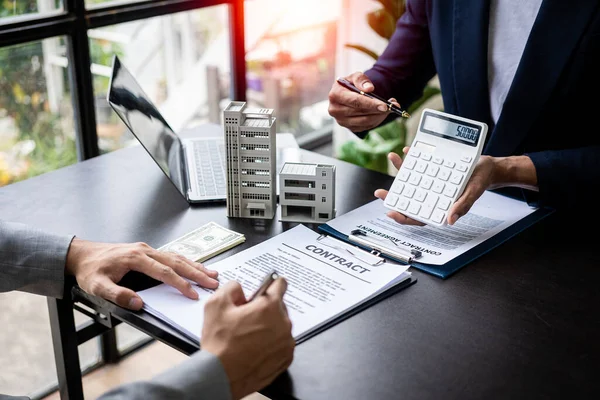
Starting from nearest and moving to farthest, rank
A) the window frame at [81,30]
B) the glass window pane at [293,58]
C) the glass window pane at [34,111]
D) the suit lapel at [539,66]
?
the suit lapel at [539,66]
the window frame at [81,30]
the glass window pane at [34,111]
the glass window pane at [293,58]

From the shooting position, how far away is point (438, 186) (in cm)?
128

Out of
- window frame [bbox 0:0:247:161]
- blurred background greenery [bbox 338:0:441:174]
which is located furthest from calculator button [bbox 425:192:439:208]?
blurred background greenery [bbox 338:0:441:174]

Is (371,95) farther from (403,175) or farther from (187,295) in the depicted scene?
(187,295)

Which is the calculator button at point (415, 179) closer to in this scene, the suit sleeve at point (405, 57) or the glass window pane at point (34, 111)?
the suit sleeve at point (405, 57)

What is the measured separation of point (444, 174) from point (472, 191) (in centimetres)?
7

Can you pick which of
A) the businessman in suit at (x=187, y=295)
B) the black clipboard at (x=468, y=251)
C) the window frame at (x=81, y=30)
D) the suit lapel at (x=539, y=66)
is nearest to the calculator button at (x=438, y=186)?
the black clipboard at (x=468, y=251)

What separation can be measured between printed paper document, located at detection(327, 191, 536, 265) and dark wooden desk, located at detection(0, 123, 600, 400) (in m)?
0.05

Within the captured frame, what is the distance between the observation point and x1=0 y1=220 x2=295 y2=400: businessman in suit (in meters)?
0.87

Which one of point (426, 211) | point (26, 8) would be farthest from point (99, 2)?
point (426, 211)

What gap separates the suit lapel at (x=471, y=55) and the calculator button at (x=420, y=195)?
0.44 metres

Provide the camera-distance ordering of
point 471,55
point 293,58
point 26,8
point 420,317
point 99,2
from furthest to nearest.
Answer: point 293,58 → point 99,2 → point 26,8 → point 471,55 → point 420,317

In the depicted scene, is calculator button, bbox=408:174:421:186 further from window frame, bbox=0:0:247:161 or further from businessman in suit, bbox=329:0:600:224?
window frame, bbox=0:0:247:161

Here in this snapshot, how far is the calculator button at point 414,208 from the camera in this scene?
4.22 feet

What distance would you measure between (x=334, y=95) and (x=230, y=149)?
1.11ft
